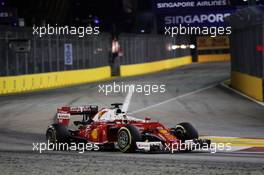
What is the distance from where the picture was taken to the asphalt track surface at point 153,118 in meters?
11.5

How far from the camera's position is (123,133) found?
43.6 feet

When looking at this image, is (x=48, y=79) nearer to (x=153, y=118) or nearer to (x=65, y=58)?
(x=65, y=58)

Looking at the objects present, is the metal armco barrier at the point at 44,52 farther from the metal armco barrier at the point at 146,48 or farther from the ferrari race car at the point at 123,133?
the ferrari race car at the point at 123,133

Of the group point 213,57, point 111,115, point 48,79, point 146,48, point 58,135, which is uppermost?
point 146,48

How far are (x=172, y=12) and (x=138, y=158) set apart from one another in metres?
45.3

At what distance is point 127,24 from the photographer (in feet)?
370

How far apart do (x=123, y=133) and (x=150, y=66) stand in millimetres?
60148

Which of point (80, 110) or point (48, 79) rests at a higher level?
point (48, 79)

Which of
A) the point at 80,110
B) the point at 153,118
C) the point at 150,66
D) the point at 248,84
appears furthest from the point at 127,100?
the point at 150,66

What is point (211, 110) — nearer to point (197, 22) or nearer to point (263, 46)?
point (263, 46)

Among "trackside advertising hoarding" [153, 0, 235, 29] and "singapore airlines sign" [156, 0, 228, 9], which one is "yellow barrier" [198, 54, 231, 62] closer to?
"trackside advertising hoarding" [153, 0, 235, 29]

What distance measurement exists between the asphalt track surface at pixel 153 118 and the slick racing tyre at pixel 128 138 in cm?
18

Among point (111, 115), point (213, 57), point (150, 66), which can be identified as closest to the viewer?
point (111, 115)

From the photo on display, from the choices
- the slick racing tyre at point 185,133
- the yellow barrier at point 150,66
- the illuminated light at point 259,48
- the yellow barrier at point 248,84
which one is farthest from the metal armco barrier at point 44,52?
the slick racing tyre at point 185,133
